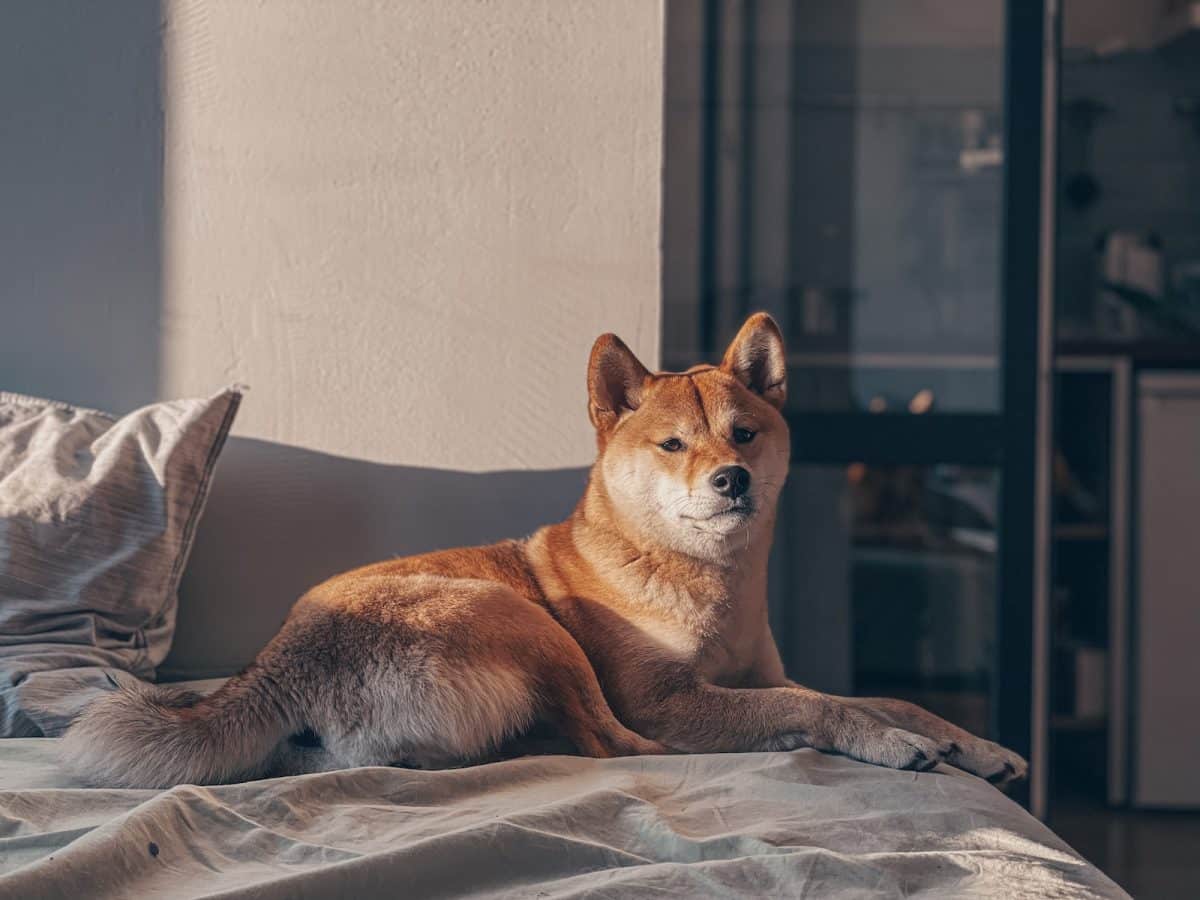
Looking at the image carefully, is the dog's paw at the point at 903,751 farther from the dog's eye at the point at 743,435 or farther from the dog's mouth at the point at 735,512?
the dog's eye at the point at 743,435

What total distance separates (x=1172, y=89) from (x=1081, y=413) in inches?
51.8

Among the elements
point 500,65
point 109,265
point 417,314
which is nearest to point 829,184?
point 500,65

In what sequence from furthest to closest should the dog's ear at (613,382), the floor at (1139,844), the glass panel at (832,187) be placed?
the floor at (1139,844)
the glass panel at (832,187)
the dog's ear at (613,382)

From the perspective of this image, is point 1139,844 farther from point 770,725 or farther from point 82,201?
point 82,201

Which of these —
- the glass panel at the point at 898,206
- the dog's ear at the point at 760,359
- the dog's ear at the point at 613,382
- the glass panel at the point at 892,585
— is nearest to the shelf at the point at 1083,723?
the glass panel at the point at 892,585

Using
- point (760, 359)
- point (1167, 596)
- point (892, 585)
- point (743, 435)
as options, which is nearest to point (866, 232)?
point (892, 585)

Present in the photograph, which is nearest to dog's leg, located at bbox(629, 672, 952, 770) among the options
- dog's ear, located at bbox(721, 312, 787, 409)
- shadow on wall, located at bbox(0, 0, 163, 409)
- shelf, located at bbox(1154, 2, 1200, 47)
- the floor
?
dog's ear, located at bbox(721, 312, 787, 409)

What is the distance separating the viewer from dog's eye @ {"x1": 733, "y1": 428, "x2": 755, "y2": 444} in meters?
1.61

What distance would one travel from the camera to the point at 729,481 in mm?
1532

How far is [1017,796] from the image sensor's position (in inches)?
95.4

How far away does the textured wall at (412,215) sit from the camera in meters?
2.03

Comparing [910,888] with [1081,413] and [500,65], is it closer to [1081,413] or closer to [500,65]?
[500,65]

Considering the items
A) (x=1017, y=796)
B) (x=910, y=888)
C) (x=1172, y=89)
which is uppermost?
(x=1172, y=89)

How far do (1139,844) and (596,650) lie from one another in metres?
2.16
